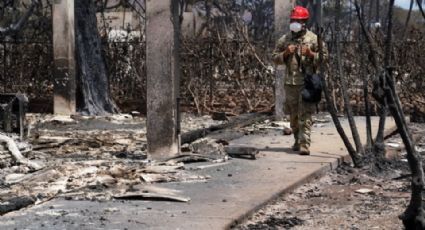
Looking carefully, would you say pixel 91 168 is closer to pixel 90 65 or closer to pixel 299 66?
pixel 299 66

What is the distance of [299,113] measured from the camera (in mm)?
10398

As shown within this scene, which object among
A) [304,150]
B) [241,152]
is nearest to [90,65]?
[241,152]

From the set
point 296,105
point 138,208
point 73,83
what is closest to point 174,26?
point 296,105

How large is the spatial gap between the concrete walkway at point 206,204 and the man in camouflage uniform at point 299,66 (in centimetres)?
44

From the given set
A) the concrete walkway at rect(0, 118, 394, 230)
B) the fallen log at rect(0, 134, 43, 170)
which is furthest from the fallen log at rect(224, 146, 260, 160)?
the fallen log at rect(0, 134, 43, 170)

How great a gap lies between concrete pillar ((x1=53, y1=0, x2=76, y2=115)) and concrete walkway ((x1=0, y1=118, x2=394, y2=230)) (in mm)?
7688

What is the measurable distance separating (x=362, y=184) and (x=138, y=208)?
9.73 ft

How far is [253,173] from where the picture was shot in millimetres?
8820

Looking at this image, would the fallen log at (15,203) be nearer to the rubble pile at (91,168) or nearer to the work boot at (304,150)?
the rubble pile at (91,168)

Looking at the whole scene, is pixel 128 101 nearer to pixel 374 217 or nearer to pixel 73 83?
pixel 73 83

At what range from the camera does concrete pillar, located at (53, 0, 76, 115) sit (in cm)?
1686

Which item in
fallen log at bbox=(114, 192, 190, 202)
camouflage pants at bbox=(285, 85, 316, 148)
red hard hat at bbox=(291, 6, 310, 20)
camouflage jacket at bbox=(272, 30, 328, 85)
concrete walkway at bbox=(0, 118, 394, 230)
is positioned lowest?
concrete walkway at bbox=(0, 118, 394, 230)

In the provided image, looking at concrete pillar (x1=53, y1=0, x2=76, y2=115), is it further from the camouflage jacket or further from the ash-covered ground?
the ash-covered ground

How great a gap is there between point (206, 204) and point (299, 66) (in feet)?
12.9
